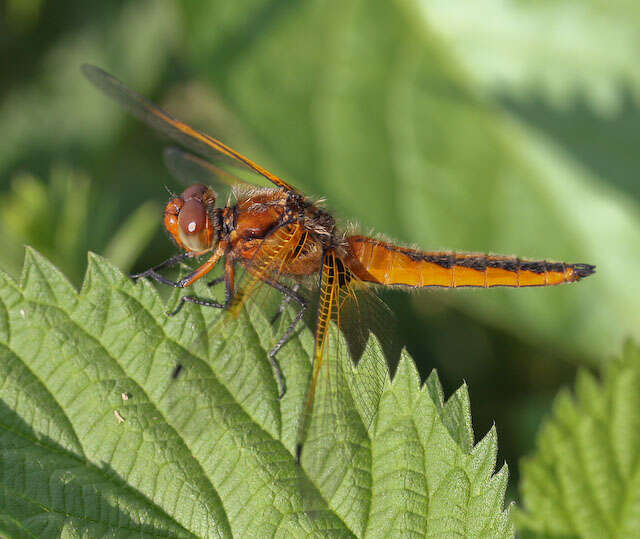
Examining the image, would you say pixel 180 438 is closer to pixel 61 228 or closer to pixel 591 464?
pixel 591 464

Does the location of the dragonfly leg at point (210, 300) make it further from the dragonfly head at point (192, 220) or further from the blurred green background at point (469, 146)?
the blurred green background at point (469, 146)

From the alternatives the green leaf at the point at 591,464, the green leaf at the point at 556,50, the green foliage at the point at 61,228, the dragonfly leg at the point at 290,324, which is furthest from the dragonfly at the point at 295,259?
the green leaf at the point at 556,50

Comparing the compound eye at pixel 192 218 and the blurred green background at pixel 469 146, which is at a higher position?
the blurred green background at pixel 469 146

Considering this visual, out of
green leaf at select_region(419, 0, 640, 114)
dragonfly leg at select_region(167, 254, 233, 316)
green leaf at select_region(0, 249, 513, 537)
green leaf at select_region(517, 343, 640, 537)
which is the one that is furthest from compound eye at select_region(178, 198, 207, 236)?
green leaf at select_region(419, 0, 640, 114)

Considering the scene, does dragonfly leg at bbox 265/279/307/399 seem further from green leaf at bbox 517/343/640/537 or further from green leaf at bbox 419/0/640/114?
green leaf at bbox 419/0/640/114

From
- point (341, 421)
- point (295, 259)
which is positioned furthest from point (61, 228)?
point (341, 421)

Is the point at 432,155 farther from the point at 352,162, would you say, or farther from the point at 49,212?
the point at 49,212
